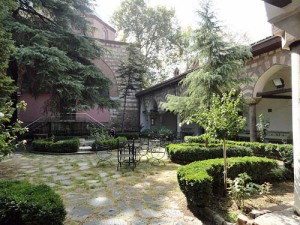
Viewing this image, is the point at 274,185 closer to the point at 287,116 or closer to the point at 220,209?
the point at 220,209

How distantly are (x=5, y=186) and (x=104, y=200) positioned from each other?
1800 mm

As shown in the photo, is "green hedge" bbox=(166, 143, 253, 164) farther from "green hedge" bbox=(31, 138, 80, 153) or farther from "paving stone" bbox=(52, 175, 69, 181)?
"green hedge" bbox=(31, 138, 80, 153)

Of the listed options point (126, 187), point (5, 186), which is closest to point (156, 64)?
point (126, 187)

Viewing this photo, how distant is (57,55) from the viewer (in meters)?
11.9

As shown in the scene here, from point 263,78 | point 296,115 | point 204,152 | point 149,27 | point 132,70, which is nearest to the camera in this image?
point 296,115

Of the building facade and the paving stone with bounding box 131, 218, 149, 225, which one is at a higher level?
the building facade

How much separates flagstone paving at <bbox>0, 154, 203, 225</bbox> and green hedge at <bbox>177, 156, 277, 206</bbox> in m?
0.40

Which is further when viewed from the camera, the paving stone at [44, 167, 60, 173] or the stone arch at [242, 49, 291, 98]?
the stone arch at [242, 49, 291, 98]

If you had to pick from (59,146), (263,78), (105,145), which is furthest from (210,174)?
(59,146)

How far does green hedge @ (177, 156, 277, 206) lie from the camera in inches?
154

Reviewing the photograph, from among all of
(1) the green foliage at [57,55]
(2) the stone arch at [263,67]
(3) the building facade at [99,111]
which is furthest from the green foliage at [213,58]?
(3) the building facade at [99,111]

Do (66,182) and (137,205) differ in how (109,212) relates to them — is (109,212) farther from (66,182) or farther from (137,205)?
(66,182)

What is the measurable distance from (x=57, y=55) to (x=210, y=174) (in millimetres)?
10100

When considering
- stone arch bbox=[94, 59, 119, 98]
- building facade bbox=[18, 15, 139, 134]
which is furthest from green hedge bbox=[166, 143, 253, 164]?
stone arch bbox=[94, 59, 119, 98]
